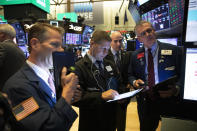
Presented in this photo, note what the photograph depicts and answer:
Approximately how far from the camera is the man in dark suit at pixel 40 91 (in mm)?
785

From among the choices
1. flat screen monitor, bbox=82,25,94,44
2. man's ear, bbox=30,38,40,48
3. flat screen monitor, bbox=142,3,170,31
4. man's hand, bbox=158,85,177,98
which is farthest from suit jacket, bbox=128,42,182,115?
flat screen monitor, bbox=82,25,94,44

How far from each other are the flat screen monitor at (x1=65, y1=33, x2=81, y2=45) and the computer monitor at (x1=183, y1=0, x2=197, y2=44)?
4880 millimetres

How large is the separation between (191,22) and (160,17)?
70.3 inches

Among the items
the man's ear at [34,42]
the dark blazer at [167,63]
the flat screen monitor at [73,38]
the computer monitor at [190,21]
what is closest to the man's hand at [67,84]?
the man's ear at [34,42]

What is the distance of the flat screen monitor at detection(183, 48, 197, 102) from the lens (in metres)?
0.84

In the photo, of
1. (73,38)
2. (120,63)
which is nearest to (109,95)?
(120,63)

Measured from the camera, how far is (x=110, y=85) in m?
1.58

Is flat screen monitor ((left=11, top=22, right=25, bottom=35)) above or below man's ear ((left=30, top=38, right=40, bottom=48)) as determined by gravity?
above

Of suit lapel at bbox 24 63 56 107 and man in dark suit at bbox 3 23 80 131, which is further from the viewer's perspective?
suit lapel at bbox 24 63 56 107

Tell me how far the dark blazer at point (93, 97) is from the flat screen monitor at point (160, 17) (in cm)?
142

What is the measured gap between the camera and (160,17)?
249cm

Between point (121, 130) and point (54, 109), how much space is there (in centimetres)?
190

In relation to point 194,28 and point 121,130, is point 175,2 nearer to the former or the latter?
point 194,28

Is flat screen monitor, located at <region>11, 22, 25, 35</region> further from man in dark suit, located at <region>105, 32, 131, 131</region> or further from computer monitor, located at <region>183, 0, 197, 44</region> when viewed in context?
computer monitor, located at <region>183, 0, 197, 44</region>
